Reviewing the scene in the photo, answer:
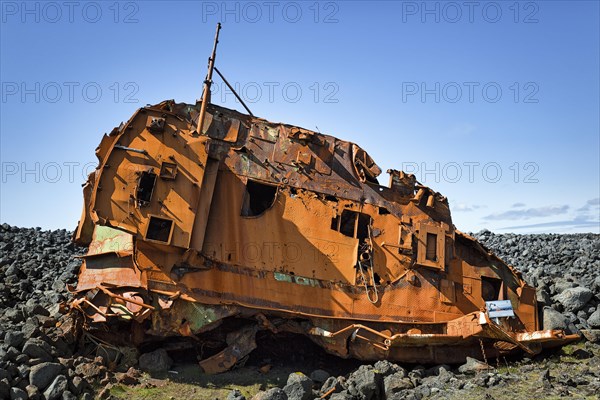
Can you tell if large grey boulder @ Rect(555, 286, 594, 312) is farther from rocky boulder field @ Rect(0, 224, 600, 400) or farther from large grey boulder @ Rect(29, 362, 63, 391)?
large grey boulder @ Rect(29, 362, 63, 391)

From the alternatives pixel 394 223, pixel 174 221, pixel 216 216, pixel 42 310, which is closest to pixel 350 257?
pixel 394 223

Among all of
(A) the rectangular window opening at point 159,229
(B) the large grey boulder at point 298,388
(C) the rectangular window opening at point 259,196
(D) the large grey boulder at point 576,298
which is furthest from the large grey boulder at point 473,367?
(A) the rectangular window opening at point 159,229

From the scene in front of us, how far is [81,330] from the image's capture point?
10508 millimetres

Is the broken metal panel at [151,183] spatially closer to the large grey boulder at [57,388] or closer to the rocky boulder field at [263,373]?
the rocky boulder field at [263,373]

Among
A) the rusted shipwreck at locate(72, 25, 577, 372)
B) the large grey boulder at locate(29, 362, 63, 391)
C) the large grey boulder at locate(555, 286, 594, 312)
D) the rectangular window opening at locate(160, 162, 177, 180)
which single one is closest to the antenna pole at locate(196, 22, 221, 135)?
the rusted shipwreck at locate(72, 25, 577, 372)

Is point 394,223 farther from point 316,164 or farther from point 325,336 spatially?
point 325,336

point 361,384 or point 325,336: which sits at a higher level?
point 325,336

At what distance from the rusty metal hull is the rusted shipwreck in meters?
0.02

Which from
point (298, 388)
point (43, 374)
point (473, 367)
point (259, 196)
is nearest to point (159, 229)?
point (259, 196)

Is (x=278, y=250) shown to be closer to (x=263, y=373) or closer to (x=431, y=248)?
(x=263, y=373)

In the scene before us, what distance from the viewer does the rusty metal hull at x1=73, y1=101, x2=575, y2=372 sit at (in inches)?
388

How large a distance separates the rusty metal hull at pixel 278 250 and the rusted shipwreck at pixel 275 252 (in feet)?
0.08

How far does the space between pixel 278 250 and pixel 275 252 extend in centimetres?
7

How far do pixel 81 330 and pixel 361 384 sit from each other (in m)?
5.26
